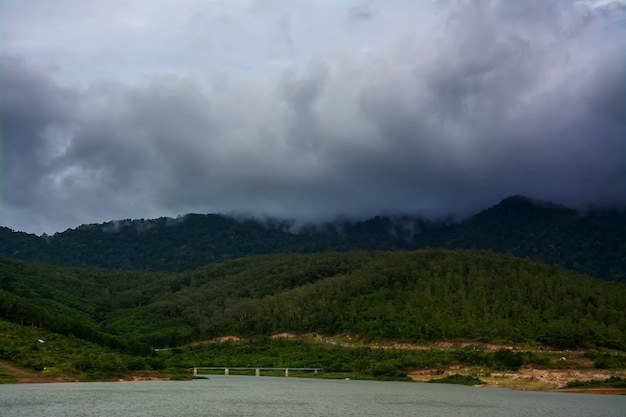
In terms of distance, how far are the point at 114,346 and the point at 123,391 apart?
3404 inches

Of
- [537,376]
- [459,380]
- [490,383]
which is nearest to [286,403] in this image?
[490,383]

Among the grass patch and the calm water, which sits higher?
the calm water

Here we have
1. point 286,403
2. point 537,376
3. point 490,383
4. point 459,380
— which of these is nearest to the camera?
point 286,403

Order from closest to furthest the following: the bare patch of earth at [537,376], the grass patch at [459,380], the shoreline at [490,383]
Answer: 1. the shoreline at [490,383]
2. the bare patch of earth at [537,376]
3. the grass patch at [459,380]

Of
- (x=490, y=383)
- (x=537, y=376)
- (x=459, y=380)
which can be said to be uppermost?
(x=537, y=376)

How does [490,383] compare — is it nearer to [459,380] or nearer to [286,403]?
[459,380]

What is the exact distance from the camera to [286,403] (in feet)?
260

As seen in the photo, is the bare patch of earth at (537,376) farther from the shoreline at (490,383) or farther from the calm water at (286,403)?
the calm water at (286,403)

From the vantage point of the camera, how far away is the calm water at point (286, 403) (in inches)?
2608

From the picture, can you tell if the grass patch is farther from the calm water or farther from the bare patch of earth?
the calm water

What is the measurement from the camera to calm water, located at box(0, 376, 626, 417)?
2608 inches

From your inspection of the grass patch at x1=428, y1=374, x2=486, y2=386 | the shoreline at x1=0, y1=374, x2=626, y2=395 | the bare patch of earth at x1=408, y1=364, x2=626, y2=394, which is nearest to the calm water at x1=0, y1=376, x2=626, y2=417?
the shoreline at x1=0, y1=374, x2=626, y2=395

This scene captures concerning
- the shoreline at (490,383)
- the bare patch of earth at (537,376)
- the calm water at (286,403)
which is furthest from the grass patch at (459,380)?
the calm water at (286,403)

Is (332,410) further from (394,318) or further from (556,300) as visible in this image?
(556,300)
